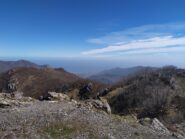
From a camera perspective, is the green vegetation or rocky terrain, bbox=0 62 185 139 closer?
the green vegetation

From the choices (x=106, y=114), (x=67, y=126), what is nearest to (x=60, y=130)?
(x=67, y=126)

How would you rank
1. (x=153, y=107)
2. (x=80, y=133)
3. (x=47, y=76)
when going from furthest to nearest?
(x=47, y=76), (x=153, y=107), (x=80, y=133)

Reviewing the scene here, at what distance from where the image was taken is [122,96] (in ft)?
229

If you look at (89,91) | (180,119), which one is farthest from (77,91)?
(180,119)

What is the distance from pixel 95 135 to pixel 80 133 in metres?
1.43

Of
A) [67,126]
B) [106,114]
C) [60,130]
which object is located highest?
[67,126]

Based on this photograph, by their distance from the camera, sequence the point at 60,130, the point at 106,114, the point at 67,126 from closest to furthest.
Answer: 1. the point at 60,130
2. the point at 67,126
3. the point at 106,114

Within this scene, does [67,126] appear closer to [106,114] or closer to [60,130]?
[60,130]

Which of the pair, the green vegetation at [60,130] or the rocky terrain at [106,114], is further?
the rocky terrain at [106,114]

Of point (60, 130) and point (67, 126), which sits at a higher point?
point (67, 126)

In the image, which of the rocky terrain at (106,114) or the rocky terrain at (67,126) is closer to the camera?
the rocky terrain at (67,126)

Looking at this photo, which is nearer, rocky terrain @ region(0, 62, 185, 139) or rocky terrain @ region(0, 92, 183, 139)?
rocky terrain @ region(0, 92, 183, 139)

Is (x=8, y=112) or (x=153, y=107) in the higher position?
(x=8, y=112)

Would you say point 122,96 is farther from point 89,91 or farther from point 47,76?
point 47,76
